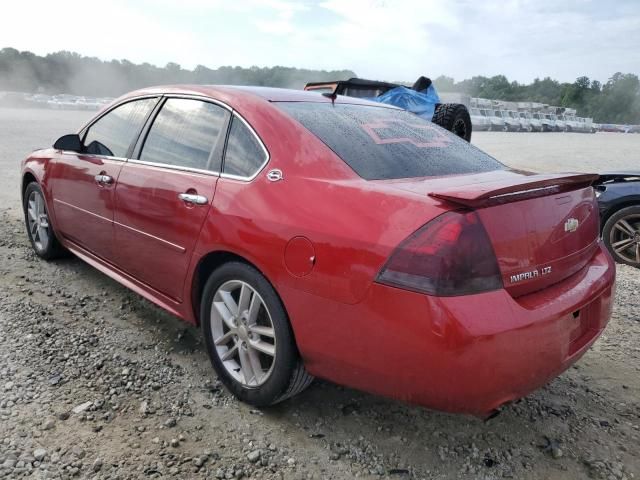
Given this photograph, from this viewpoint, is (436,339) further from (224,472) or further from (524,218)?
(224,472)

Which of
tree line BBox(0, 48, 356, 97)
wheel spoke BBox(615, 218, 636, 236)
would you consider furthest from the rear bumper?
tree line BBox(0, 48, 356, 97)

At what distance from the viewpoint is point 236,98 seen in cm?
278

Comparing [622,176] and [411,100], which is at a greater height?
[411,100]

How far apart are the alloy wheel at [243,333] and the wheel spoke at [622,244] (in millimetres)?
4279

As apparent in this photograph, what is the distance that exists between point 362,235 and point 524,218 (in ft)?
2.06

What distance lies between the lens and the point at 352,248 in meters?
1.97

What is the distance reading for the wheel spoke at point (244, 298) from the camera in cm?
244

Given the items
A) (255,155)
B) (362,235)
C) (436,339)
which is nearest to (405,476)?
(436,339)

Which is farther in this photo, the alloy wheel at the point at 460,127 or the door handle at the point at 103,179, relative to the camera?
the alloy wheel at the point at 460,127

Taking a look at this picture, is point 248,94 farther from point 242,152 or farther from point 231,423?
point 231,423

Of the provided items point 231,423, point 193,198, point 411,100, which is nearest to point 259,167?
point 193,198

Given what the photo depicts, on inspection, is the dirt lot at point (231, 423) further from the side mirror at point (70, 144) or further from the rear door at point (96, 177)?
the side mirror at point (70, 144)

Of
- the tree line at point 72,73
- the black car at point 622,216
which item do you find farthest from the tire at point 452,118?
the tree line at point 72,73

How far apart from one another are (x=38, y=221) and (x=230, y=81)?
11.6 meters
